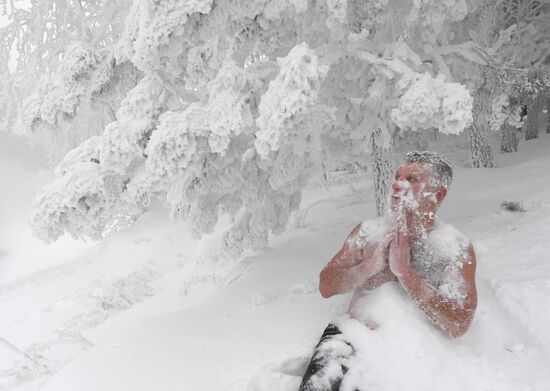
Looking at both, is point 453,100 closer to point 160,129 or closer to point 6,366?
point 160,129

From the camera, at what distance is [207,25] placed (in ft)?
10.2

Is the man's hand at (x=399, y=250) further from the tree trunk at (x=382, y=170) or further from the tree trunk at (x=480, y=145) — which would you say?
the tree trunk at (x=480, y=145)

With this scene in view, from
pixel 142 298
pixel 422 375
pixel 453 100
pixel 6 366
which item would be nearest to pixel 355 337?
pixel 422 375

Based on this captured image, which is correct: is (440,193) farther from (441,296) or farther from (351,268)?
(351,268)

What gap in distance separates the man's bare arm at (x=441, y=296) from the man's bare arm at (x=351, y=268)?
0.47 feet

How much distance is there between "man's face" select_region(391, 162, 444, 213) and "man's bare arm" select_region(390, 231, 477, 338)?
249 mm

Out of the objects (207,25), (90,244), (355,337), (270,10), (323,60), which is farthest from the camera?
(90,244)

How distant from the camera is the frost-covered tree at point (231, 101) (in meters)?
2.96

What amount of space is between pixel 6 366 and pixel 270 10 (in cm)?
561

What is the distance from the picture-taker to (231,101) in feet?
10.1

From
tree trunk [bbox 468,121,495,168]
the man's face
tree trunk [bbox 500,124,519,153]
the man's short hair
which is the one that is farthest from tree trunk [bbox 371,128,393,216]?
tree trunk [bbox 500,124,519,153]

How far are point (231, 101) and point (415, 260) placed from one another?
184 centimetres

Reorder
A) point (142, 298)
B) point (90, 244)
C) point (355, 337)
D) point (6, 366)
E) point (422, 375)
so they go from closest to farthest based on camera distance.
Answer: point (422, 375) → point (355, 337) → point (6, 366) → point (142, 298) → point (90, 244)

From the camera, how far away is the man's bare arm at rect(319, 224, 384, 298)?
259cm
